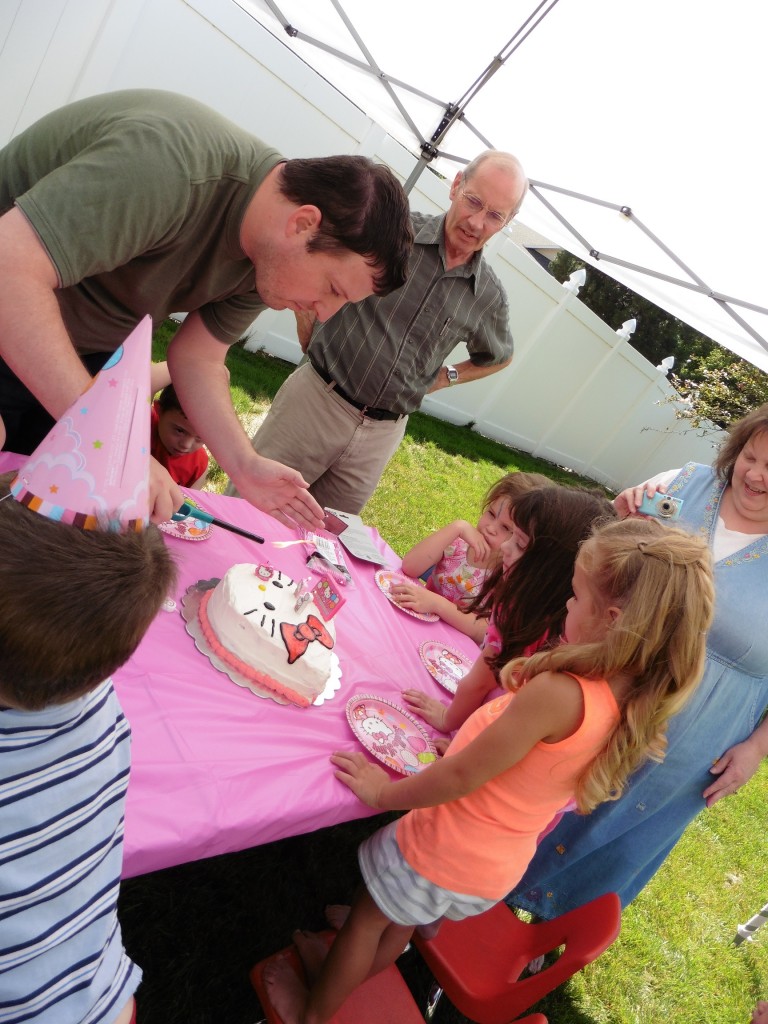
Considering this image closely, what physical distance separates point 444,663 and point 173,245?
1.62 meters

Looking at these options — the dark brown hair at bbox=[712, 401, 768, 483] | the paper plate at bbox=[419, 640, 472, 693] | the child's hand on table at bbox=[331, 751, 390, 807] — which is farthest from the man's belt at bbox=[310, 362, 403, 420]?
the child's hand on table at bbox=[331, 751, 390, 807]

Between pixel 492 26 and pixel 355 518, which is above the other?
pixel 492 26

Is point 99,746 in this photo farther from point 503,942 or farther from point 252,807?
point 503,942

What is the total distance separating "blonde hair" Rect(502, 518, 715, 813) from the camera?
1531mm

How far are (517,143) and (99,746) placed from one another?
4269mm

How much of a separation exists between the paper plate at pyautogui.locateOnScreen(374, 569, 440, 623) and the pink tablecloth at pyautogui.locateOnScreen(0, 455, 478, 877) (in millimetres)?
510

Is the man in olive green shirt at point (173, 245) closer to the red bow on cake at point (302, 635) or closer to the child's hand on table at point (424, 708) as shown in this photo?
the red bow on cake at point (302, 635)

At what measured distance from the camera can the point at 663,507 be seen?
2432mm

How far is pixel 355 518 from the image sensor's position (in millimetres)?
2994

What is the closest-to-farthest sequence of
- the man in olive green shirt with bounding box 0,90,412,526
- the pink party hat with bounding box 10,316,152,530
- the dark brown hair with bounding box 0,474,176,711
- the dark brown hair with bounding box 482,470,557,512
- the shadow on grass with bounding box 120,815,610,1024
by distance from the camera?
the dark brown hair with bounding box 0,474,176,711 < the pink party hat with bounding box 10,316,152,530 < the man in olive green shirt with bounding box 0,90,412,526 < the shadow on grass with bounding box 120,815,610,1024 < the dark brown hair with bounding box 482,470,557,512

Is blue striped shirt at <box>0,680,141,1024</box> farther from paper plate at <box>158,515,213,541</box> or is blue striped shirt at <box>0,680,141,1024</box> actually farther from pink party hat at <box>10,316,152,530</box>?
paper plate at <box>158,515,213,541</box>

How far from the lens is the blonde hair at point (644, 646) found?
5.02 feet

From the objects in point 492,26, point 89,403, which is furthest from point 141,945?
Answer: point 492,26

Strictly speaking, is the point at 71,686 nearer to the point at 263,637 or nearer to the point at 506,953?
the point at 263,637
